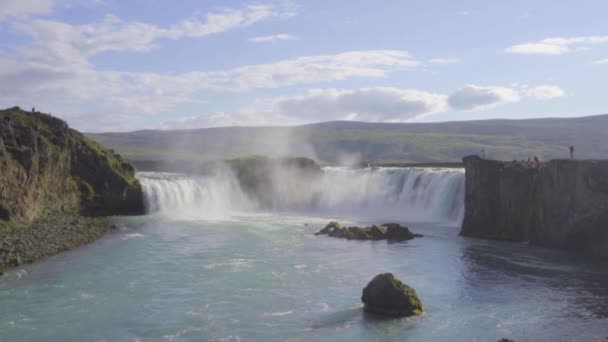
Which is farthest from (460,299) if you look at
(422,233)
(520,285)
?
(422,233)

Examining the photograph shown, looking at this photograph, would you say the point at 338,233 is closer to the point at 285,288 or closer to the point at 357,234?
the point at 357,234

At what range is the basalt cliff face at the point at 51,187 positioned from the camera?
3488cm

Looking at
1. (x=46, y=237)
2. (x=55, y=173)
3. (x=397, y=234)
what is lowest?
(x=397, y=234)

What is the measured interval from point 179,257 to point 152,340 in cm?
1469

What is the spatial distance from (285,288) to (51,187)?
2694 centimetres

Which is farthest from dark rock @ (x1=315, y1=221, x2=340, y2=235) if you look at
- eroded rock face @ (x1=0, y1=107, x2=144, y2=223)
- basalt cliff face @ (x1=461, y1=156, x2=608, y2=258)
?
eroded rock face @ (x1=0, y1=107, x2=144, y2=223)

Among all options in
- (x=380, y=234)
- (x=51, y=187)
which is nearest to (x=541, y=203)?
(x=380, y=234)

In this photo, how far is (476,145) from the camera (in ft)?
554

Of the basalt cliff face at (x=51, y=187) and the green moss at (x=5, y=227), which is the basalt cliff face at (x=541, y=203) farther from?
the green moss at (x=5, y=227)

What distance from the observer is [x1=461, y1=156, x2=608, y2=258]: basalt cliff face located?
35094 millimetres

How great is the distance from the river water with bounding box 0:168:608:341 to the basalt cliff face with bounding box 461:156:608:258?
198cm

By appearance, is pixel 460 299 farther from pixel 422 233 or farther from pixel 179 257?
pixel 422 233

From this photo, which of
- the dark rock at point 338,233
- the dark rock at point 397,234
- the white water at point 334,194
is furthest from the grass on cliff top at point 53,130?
the dark rock at point 397,234

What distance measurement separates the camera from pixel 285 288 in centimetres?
2606
